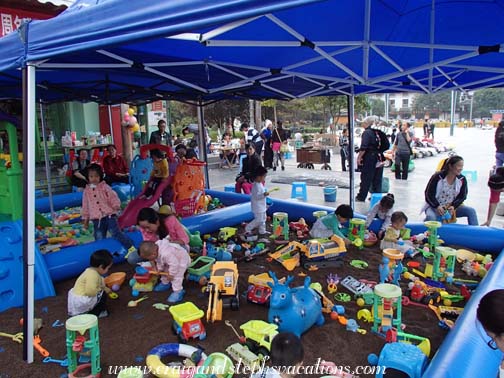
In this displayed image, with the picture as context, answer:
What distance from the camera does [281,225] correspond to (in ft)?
20.0

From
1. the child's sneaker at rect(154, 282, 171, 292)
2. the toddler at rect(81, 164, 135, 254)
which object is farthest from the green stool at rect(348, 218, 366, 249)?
the toddler at rect(81, 164, 135, 254)

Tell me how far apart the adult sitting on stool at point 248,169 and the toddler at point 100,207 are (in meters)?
3.39

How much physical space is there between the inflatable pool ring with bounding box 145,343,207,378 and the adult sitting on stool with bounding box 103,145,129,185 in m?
6.61

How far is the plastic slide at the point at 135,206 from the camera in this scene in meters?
6.58

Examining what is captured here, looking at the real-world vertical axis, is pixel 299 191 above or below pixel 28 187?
below

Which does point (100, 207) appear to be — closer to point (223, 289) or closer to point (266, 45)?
point (223, 289)

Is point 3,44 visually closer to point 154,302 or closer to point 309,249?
point 154,302

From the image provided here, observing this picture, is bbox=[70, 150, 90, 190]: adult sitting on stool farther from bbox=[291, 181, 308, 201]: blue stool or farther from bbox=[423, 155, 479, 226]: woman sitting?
bbox=[423, 155, 479, 226]: woman sitting

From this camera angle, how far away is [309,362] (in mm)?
3000

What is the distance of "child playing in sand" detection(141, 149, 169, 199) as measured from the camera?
7.05 meters

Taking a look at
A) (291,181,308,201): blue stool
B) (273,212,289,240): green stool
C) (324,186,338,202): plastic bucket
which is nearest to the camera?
(273,212,289,240): green stool

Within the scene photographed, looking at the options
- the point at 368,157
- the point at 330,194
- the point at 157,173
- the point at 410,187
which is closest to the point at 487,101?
the point at 410,187

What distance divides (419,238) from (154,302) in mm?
3693

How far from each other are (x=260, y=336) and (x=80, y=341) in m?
1.26
